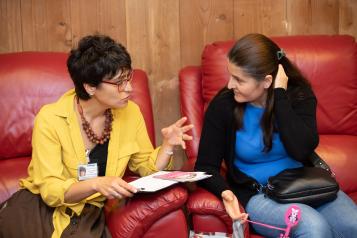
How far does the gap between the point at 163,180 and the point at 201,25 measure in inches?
47.5

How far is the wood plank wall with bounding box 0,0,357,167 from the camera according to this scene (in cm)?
254

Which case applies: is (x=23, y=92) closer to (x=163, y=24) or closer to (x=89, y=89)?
(x=89, y=89)

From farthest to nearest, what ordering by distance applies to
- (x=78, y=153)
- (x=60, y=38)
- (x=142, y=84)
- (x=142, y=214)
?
(x=60, y=38) → (x=142, y=84) → (x=78, y=153) → (x=142, y=214)

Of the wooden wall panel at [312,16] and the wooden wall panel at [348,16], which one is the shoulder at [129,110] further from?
the wooden wall panel at [348,16]

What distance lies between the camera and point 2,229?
168 centimetres

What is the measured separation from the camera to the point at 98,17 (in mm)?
2570

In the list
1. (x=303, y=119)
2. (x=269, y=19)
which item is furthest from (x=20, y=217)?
(x=269, y=19)

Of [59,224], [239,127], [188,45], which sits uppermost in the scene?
[188,45]

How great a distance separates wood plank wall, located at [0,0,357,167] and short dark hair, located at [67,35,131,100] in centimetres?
81

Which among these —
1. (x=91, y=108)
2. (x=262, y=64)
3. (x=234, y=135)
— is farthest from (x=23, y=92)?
(x=262, y=64)

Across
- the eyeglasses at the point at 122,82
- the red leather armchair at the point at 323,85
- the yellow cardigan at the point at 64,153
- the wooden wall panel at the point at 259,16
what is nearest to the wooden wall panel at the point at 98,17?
the red leather armchair at the point at 323,85

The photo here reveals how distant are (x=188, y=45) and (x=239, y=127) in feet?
2.94

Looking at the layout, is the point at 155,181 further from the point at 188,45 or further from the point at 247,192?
the point at 188,45

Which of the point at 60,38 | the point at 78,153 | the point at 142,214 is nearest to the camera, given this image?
the point at 142,214
